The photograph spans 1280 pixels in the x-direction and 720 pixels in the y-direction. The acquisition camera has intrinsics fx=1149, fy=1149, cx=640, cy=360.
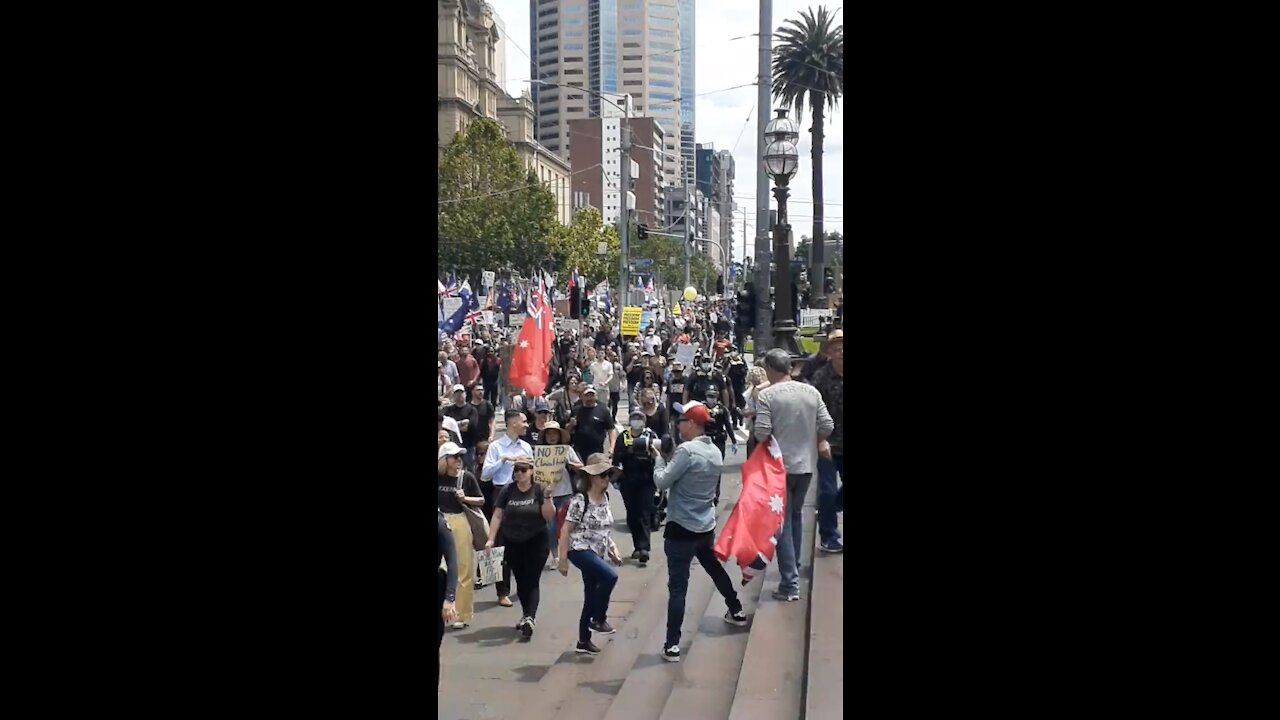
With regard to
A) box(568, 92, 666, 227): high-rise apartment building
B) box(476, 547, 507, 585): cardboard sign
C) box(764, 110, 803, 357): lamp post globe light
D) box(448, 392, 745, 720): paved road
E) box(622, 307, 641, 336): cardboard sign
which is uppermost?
box(568, 92, 666, 227): high-rise apartment building

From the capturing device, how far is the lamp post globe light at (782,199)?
10.5 m

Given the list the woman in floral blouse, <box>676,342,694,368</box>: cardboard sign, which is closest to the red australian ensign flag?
the woman in floral blouse

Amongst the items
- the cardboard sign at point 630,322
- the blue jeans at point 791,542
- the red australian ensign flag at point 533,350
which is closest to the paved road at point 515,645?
the blue jeans at point 791,542

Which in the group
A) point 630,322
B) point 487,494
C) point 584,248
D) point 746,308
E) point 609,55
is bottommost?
point 487,494

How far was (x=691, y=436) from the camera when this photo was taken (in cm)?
662

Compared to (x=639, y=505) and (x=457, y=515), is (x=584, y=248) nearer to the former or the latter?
(x=639, y=505)

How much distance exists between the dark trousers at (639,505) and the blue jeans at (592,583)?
176 centimetres

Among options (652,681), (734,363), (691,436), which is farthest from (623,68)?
(652,681)

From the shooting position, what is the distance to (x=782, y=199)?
10914mm

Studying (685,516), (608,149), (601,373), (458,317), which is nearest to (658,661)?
(685,516)

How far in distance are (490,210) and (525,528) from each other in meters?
13.6

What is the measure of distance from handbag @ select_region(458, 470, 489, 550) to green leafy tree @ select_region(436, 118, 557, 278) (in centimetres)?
1041

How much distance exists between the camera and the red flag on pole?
627 centimetres

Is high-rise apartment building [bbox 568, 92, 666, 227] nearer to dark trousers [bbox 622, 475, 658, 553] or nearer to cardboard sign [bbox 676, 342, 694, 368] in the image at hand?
cardboard sign [bbox 676, 342, 694, 368]
